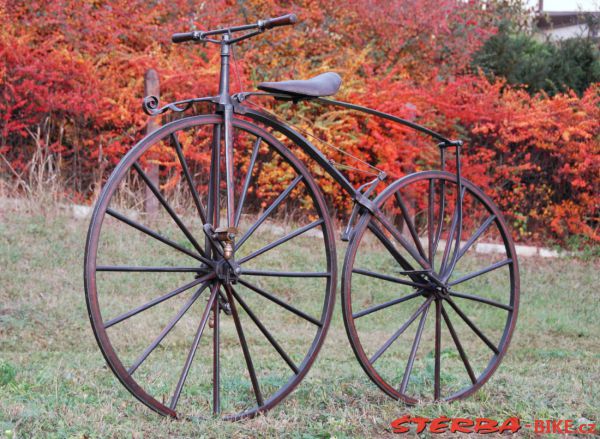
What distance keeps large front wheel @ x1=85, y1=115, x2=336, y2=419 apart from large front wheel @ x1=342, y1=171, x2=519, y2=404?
1.09 ft

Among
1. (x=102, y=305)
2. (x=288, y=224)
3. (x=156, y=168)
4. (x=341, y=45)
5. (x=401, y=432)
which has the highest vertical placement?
(x=341, y=45)

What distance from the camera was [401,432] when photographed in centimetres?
318

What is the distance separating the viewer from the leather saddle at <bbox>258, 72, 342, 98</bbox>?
316 centimetres

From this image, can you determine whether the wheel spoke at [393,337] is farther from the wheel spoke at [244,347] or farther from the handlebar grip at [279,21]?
the handlebar grip at [279,21]

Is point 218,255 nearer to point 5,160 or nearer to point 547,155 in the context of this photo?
point 5,160

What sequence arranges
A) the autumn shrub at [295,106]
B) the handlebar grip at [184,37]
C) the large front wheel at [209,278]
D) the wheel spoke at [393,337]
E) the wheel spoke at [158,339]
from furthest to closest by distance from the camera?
the autumn shrub at [295,106] → the wheel spoke at [393,337] → the handlebar grip at [184,37] → the large front wheel at [209,278] → the wheel spoke at [158,339]

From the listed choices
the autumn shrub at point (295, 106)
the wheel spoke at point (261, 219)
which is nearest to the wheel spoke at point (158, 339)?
the wheel spoke at point (261, 219)

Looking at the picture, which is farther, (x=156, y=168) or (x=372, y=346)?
(x=156, y=168)

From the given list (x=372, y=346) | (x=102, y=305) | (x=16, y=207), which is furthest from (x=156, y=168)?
(x=372, y=346)

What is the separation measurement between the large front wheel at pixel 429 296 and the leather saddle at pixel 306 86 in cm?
55

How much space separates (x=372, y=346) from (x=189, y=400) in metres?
2.21

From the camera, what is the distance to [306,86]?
3256mm

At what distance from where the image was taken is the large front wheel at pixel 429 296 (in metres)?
3.46

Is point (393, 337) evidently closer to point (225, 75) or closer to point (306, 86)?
point (306, 86)
